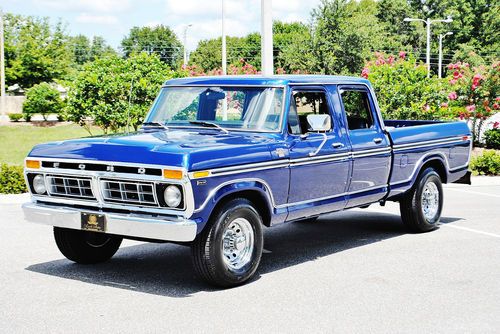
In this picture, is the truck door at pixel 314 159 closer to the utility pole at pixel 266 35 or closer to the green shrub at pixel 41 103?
the utility pole at pixel 266 35

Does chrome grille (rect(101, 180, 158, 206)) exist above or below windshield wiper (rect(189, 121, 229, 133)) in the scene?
below

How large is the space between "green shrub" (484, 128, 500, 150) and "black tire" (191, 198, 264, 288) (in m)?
20.5

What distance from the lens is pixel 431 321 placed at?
6387mm

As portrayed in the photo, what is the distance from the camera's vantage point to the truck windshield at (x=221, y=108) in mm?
8430

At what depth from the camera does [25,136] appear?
Result: 3656 cm

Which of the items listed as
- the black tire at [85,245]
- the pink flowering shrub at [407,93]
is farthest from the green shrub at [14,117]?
the black tire at [85,245]

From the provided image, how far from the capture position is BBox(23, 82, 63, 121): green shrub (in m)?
47.5

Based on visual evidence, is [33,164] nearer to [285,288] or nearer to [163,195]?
[163,195]

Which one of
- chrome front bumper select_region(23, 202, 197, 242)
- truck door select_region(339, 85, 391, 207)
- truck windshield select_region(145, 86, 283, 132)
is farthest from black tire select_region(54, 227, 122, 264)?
truck door select_region(339, 85, 391, 207)

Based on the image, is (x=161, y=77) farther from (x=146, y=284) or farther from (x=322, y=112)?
(x=146, y=284)

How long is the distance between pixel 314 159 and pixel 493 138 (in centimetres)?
1962

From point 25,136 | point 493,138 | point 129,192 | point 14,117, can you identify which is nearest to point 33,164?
point 129,192

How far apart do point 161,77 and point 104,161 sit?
48.7ft

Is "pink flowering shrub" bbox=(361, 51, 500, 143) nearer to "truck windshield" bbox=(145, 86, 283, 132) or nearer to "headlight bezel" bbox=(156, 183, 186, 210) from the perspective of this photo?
"truck windshield" bbox=(145, 86, 283, 132)
